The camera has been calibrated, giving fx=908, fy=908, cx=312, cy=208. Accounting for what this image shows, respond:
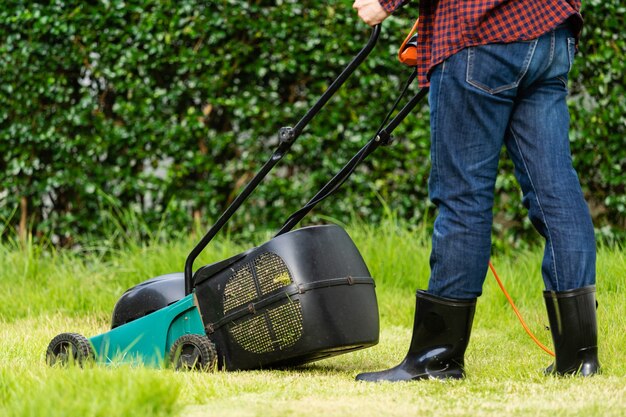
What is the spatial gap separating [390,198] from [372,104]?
534 millimetres

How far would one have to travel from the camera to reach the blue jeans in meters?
2.46

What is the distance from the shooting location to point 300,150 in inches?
203

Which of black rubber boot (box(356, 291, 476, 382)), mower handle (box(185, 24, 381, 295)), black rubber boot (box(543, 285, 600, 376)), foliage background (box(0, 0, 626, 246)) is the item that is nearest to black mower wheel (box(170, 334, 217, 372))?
mower handle (box(185, 24, 381, 295))

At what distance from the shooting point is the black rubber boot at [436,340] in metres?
2.56

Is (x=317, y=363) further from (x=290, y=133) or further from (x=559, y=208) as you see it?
(x=559, y=208)

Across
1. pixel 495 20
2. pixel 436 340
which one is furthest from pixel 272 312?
pixel 495 20

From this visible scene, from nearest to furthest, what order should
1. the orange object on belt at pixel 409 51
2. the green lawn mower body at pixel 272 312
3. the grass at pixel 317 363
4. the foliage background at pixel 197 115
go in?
the grass at pixel 317 363
the green lawn mower body at pixel 272 312
the orange object on belt at pixel 409 51
the foliage background at pixel 197 115

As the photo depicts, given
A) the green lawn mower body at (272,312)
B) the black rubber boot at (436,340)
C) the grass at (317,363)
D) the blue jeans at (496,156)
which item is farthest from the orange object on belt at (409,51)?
the grass at (317,363)

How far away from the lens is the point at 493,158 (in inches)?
99.1

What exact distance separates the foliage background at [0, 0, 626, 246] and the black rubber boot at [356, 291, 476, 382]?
2.33 metres

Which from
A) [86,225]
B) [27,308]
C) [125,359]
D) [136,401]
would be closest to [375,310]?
[125,359]

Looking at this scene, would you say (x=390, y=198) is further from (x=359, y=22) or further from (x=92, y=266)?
(x=92, y=266)

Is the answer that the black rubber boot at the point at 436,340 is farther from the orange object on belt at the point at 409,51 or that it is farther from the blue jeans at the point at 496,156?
the orange object on belt at the point at 409,51

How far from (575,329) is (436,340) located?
39 cm
